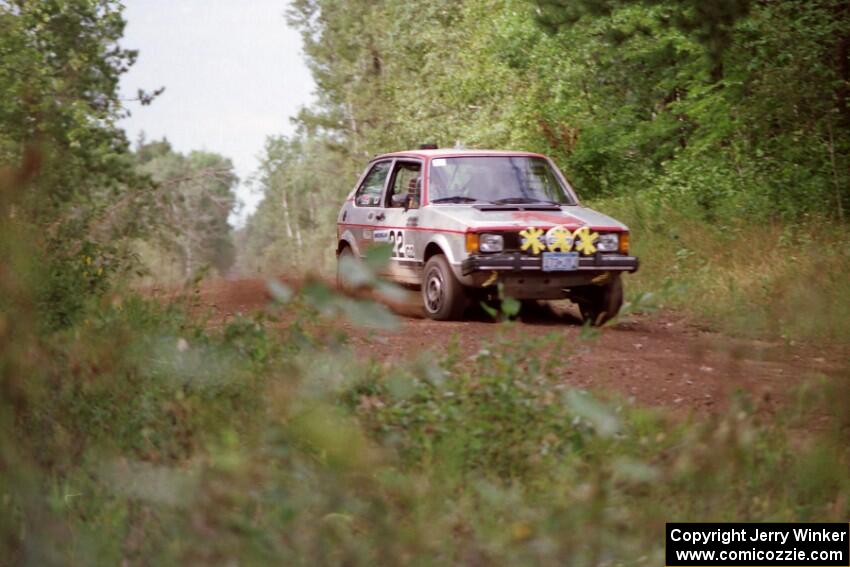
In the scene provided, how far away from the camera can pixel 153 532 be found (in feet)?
13.7

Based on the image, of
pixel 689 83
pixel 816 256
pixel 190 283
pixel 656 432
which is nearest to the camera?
pixel 656 432

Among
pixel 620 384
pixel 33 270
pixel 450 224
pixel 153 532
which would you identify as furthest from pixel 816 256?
pixel 153 532

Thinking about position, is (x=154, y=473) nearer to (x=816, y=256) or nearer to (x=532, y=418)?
(x=532, y=418)

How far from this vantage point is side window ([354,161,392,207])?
13.6 meters

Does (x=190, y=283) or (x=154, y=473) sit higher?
(x=190, y=283)

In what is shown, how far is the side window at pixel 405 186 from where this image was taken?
41.3ft

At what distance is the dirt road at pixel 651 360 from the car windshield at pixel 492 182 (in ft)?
4.20

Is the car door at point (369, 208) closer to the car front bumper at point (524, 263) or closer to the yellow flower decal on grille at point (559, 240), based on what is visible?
the car front bumper at point (524, 263)

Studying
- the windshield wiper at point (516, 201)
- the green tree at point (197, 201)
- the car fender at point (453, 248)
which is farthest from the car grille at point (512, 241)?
the green tree at point (197, 201)

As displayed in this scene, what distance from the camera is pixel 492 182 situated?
1241cm

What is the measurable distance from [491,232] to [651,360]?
2.67m

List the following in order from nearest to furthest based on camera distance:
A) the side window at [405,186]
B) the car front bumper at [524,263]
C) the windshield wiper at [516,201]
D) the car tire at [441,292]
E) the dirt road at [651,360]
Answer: the dirt road at [651,360], the car front bumper at [524,263], the car tire at [441,292], the windshield wiper at [516,201], the side window at [405,186]

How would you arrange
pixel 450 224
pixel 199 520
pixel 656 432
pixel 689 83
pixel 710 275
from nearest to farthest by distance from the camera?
pixel 199 520
pixel 656 432
pixel 450 224
pixel 710 275
pixel 689 83

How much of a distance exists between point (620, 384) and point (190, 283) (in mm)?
2773
